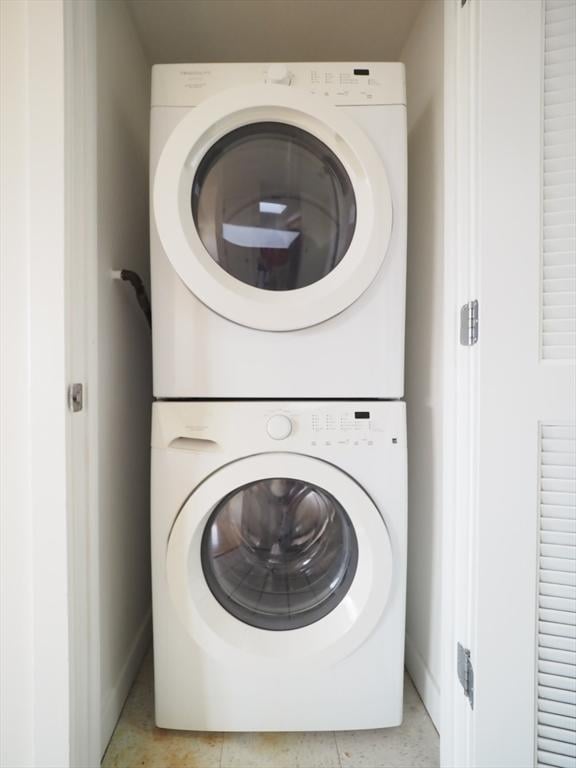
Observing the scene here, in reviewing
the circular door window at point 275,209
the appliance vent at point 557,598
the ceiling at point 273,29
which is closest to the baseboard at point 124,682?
the appliance vent at point 557,598

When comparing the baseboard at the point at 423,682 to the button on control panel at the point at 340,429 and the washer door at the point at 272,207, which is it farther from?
the washer door at the point at 272,207

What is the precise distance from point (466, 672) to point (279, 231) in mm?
1052

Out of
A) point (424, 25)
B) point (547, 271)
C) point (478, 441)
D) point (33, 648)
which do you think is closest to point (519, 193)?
point (547, 271)

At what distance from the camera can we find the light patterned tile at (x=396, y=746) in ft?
Answer: 3.26

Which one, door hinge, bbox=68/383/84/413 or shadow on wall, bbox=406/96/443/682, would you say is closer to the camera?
door hinge, bbox=68/383/84/413

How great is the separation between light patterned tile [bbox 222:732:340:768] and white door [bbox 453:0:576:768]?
0.41 metres

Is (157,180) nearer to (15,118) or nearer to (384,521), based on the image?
(15,118)

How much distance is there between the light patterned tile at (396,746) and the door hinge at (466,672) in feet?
1.07

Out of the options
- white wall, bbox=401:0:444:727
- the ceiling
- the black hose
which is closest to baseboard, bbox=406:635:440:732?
white wall, bbox=401:0:444:727

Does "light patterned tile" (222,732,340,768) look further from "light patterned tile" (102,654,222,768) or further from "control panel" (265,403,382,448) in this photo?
"control panel" (265,403,382,448)

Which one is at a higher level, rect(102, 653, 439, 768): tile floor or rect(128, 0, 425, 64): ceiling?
rect(128, 0, 425, 64): ceiling

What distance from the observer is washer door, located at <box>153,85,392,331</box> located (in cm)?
94

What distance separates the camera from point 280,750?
1.03 metres

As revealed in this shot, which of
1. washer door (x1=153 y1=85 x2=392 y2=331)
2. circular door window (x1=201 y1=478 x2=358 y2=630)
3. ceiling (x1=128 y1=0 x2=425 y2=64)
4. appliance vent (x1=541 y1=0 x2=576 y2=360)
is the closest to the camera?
appliance vent (x1=541 y1=0 x2=576 y2=360)
